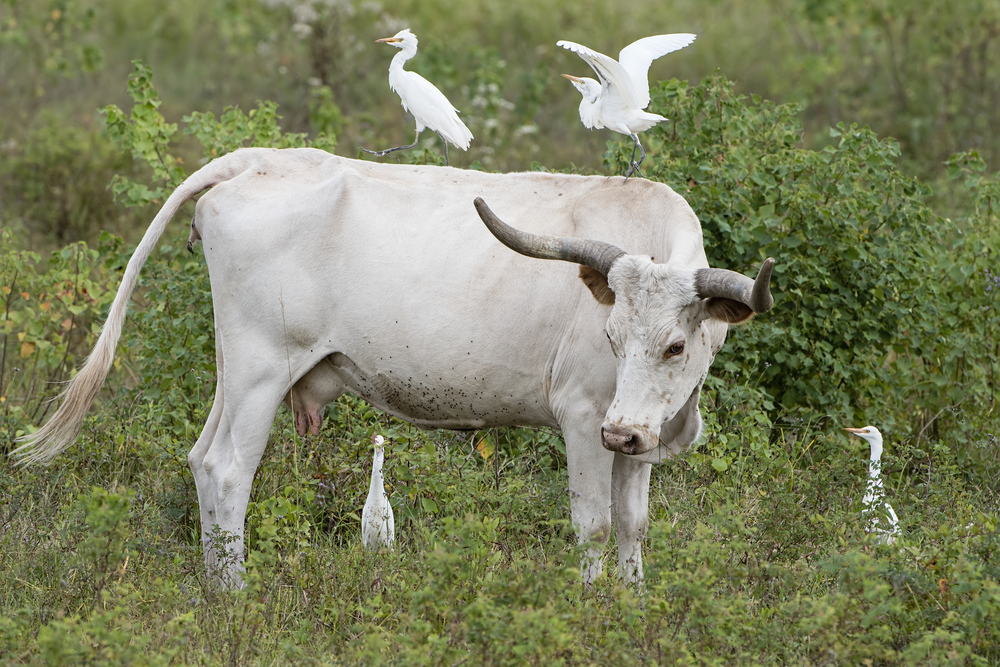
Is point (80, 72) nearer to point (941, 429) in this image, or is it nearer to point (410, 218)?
point (410, 218)

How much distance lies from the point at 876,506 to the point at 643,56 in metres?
2.22

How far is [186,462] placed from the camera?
5.34 m

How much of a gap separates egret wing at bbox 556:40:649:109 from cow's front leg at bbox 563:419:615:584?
4.61ft

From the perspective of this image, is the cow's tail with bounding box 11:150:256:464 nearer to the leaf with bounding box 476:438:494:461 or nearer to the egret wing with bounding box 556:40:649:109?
the egret wing with bounding box 556:40:649:109

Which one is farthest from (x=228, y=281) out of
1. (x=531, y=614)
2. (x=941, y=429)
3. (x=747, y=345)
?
(x=941, y=429)

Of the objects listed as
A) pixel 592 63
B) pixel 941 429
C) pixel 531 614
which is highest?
pixel 592 63

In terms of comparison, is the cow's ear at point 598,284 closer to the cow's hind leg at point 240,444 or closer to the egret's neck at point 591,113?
the egret's neck at point 591,113

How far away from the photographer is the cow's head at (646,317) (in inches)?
152

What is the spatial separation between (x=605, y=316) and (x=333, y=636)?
1.64 m

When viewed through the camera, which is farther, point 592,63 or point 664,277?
point 592,63

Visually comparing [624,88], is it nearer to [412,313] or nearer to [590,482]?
[412,313]

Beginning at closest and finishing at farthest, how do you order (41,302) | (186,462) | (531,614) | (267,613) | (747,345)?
(531,614) < (267,613) < (186,462) < (747,345) < (41,302)

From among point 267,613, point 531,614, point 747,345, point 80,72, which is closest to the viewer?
point 531,614

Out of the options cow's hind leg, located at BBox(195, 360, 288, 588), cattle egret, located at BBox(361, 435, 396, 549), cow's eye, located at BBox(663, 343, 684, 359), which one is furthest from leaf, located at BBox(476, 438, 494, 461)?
cow's eye, located at BBox(663, 343, 684, 359)
